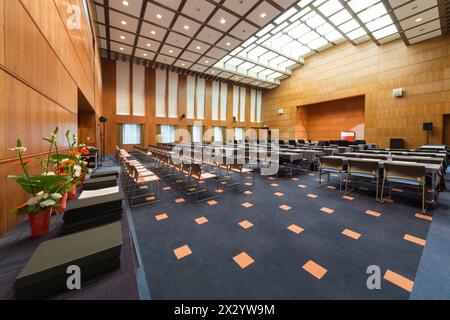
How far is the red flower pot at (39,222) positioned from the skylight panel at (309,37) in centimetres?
1252

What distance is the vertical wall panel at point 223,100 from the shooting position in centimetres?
1536

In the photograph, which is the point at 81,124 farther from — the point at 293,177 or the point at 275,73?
the point at 275,73

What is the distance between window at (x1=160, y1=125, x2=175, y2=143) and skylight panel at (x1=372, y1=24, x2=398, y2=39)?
13.0 metres

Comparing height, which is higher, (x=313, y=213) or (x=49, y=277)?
(x=49, y=277)

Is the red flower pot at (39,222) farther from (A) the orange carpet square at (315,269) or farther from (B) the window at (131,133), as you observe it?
(B) the window at (131,133)

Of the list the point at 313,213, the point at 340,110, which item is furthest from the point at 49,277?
the point at 340,110

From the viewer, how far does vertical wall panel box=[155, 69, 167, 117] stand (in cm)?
1243

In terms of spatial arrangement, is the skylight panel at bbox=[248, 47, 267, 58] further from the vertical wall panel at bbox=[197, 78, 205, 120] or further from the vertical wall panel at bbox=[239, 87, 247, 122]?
the vertical wall panel at bbox=[239, 87, 247, 122]

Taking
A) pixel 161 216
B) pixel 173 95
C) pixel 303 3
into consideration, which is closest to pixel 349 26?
pixel 303 3

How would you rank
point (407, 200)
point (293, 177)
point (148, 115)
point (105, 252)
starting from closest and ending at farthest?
point (105, 252), point (407, 200), point (293, 177), point (148, 115)

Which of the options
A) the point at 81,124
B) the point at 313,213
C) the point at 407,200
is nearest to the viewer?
the point at 313,213

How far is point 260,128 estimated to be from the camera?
17.8 meters

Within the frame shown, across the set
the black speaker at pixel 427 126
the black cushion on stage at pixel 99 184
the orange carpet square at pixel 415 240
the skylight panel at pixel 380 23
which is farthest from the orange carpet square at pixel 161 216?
the black speaker at pixel 427 126
